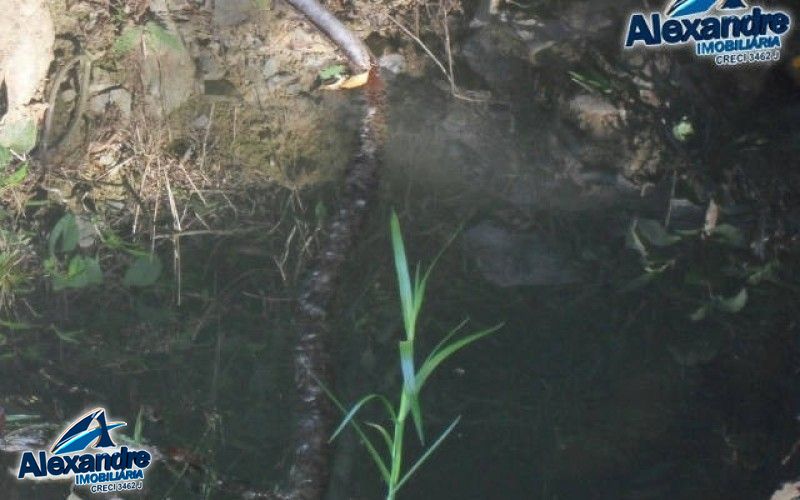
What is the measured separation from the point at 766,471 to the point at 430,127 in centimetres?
134

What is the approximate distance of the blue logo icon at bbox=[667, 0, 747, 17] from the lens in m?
2.66

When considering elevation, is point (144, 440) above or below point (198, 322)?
below

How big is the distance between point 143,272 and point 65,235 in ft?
0.83

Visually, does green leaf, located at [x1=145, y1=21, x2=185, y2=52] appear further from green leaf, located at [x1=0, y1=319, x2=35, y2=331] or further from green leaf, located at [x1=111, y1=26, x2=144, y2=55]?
green leaf, located at [x1=0, y1=319, x2=35, y2=331]

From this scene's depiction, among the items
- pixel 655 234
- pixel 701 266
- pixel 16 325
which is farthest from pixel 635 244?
pixel 16 325

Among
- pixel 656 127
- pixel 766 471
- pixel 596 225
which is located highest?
pixel 656 127

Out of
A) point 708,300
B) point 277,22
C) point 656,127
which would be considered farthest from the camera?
point 277,22

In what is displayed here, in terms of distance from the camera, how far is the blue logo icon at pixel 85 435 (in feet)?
6.75

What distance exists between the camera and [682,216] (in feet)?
8.29

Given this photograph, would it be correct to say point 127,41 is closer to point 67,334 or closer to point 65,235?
point 65,235

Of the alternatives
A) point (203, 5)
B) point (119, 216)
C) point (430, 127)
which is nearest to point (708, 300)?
point (430, 127)

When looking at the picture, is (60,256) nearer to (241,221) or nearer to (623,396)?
(241,221)

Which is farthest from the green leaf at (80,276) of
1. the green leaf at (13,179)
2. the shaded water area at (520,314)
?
the green leaf at (13,179)

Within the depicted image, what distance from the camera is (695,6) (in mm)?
2717
